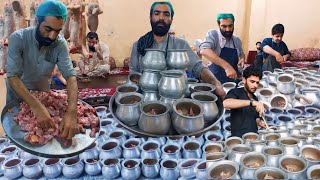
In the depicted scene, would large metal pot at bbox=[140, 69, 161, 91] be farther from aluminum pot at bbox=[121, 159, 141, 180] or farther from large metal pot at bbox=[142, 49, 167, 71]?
aluminum pot at bbox=[121, 159, 141, 180]

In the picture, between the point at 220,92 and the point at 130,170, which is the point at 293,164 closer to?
the point at 220,92

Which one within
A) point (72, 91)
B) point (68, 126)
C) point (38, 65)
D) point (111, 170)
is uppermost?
point (38, 65)

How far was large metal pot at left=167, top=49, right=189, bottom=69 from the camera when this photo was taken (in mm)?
1011

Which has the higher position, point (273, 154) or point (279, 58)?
point (279, 58)

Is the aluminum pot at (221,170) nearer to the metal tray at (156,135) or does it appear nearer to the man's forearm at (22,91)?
the metal tray at (156,135)

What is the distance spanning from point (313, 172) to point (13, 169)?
109cm

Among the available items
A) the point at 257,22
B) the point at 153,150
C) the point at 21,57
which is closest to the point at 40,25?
the point at 21,57

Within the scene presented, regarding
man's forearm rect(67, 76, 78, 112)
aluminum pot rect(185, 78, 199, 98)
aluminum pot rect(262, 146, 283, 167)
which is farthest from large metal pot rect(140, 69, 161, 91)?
aluminum pot rect(262, 146, 283, 167)

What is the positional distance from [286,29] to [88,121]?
36.4 inches

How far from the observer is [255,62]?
44.4 inches

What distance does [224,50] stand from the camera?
1098 mm

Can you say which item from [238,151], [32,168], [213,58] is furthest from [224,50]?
[32,168]

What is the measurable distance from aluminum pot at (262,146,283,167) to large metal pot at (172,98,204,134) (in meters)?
0.25

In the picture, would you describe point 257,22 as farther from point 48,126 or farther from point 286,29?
point 48,126
